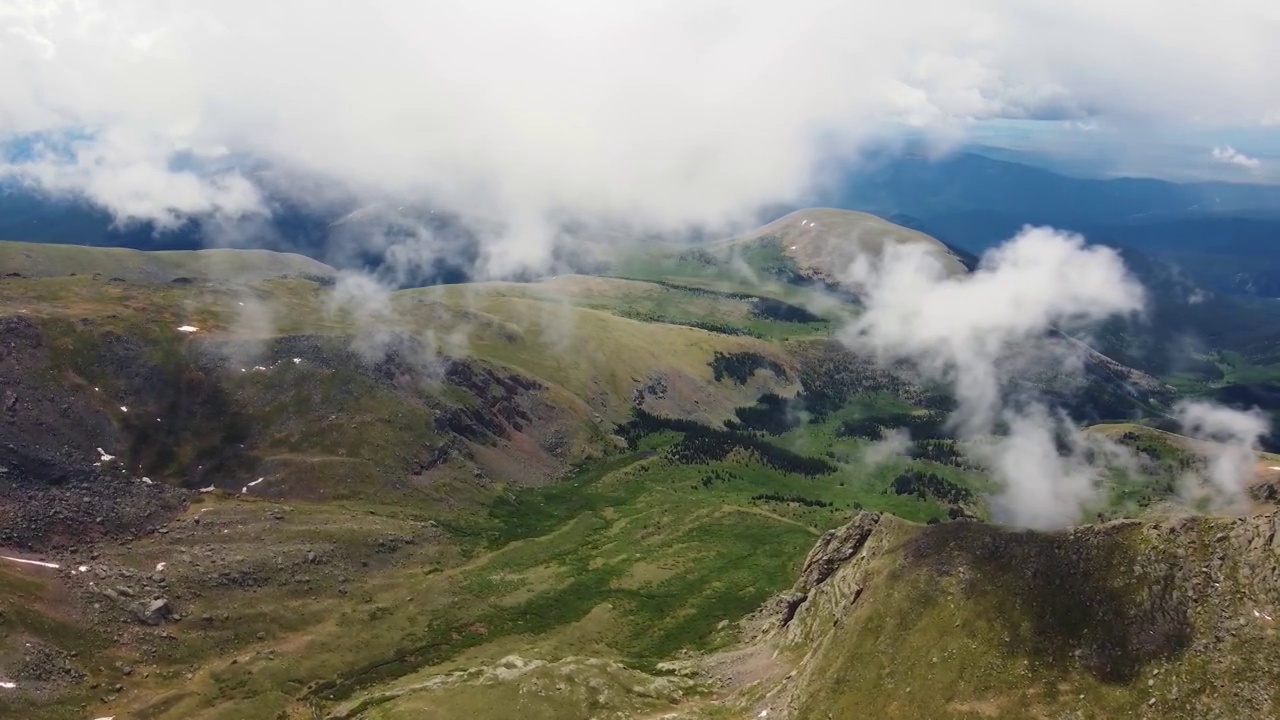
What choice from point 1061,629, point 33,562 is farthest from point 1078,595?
point 33,562

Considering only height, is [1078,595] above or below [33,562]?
above

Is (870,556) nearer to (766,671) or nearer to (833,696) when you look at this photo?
(766,671)

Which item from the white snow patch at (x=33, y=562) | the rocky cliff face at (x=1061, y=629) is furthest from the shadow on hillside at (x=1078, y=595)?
the white snow patch at (x=33, y=562)

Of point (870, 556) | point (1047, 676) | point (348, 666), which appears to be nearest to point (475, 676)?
point (348, 666)

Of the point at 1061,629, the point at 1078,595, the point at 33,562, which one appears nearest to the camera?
the point at 1061,629

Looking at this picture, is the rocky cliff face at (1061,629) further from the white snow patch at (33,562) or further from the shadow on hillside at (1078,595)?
the white snow patch at (33,562)

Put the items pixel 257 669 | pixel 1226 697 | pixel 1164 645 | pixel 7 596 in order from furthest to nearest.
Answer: pixel 257 669, pixel 7 596, pixel 1164 645, pixel 1226 697

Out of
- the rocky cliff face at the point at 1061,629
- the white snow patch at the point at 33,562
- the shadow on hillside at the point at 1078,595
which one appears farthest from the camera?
the white snow patch at the point at 33,562

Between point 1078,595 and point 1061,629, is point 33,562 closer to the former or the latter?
point 1061,629
